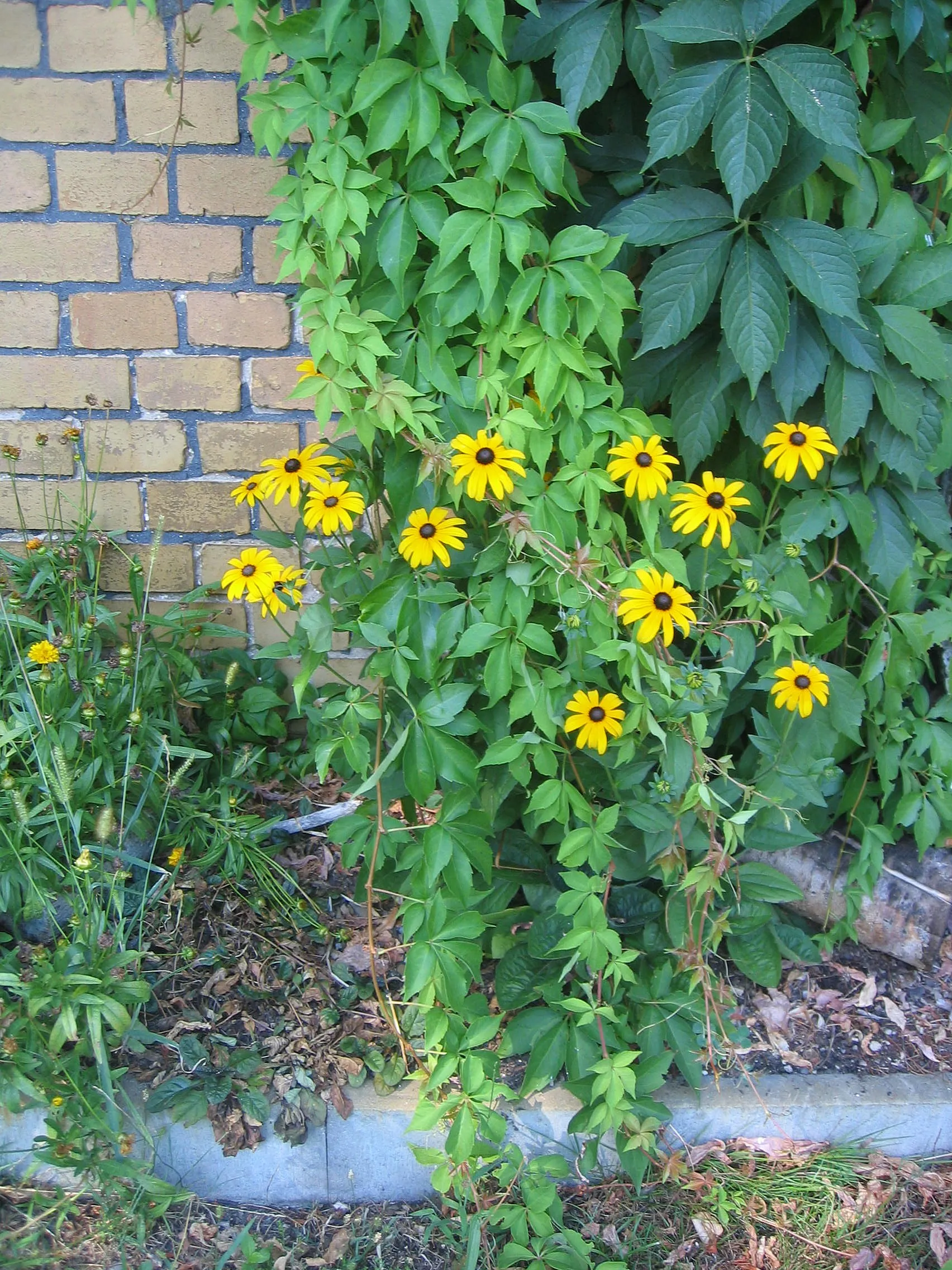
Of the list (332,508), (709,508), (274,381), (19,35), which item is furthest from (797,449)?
(19,35)

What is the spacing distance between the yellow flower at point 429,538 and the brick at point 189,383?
3.05ft

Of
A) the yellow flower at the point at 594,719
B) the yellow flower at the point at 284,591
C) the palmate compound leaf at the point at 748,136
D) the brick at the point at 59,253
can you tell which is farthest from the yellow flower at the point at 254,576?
the brick at the point at 59,253

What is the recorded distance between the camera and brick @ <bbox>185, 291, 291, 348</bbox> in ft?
6.98

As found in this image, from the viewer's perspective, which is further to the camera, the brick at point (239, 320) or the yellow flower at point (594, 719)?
the brick at point (239, 320)

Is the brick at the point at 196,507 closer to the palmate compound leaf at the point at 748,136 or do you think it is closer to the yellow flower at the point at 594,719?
the yellow flower at the point at 594,719

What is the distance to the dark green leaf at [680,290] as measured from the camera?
1554 mm

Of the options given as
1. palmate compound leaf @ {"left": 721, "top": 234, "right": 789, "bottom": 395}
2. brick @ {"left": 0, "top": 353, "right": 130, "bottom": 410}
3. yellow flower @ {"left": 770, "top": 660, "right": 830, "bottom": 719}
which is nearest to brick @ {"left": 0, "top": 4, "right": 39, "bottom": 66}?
brick @ {"left": 0, "top": 353, "right": 130, "bottom": 410}

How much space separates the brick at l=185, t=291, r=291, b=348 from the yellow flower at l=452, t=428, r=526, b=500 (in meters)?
0.91

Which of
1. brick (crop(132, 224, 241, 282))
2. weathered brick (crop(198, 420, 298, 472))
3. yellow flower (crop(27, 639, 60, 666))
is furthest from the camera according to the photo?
weathered brick (crop(198, 420, 298, 472))

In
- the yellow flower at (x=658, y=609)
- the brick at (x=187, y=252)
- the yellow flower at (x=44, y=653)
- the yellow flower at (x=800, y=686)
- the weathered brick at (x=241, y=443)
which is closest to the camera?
the yellow flower at (x=658, y=609)

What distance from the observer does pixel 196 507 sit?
228cm

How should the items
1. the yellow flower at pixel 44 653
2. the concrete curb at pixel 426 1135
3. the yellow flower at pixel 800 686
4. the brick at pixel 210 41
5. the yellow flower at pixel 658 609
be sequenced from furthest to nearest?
the brick at pixel 210 41 → the yellow flower at pixel 44 653 → the concrete curb at pixel 426 1135 → the yellow flower at pixel 800 686 → the yellow flower at pixel 658 609

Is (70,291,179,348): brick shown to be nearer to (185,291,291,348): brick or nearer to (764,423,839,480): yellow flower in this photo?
(185,291,291,348): brick

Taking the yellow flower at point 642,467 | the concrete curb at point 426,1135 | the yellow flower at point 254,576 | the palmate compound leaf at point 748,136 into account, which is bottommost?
the concrete curb at point 426,1135
